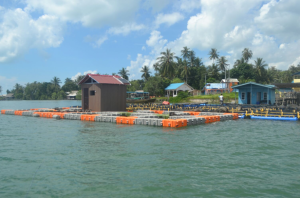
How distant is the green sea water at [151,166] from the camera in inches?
282

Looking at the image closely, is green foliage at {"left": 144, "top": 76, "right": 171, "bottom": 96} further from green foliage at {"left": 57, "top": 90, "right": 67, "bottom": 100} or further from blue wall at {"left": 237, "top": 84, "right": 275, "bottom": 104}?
green foliage at {"left": 57, "top": 90, "right": 67, "bottom": 100}

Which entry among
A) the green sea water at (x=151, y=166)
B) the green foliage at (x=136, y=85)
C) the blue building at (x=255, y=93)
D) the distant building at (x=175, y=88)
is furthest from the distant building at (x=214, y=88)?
the green sea water at (x=151, y=166)

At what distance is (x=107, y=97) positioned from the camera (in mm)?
27859

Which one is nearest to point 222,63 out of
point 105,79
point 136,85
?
point 136,85

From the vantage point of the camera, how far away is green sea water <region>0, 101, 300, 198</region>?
7156 millimetres

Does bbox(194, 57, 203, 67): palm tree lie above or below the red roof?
above

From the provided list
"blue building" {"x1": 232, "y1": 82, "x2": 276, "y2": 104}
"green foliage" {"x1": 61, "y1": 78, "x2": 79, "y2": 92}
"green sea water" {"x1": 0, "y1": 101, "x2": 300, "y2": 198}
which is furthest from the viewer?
"green foliage" {"x1": 61, "y1": 78, "x2": 79, "y2": 92}

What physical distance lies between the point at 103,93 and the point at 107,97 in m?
0.72

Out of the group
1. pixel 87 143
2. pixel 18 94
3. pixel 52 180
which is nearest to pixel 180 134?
pixel 87 143

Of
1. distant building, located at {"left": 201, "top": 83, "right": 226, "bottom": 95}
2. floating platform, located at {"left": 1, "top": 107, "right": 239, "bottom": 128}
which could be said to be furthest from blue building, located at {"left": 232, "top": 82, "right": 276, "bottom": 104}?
distant building, located at {"left": 201, "top": 83, "right": 226, "bottom": 95}

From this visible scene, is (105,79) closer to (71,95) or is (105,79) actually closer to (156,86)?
(156,86)

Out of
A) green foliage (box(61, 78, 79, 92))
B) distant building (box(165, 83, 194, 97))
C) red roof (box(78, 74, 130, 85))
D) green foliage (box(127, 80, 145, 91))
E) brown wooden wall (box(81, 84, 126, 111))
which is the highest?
green foliage (box(61, 78, 79, 92))

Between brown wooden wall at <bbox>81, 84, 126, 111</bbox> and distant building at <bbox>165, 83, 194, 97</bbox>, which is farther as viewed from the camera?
distant building at <bbox>165, 83, 194, 97</bbox>

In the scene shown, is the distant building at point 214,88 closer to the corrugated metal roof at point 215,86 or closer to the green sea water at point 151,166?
the corrugated metal roof at point 215,86
